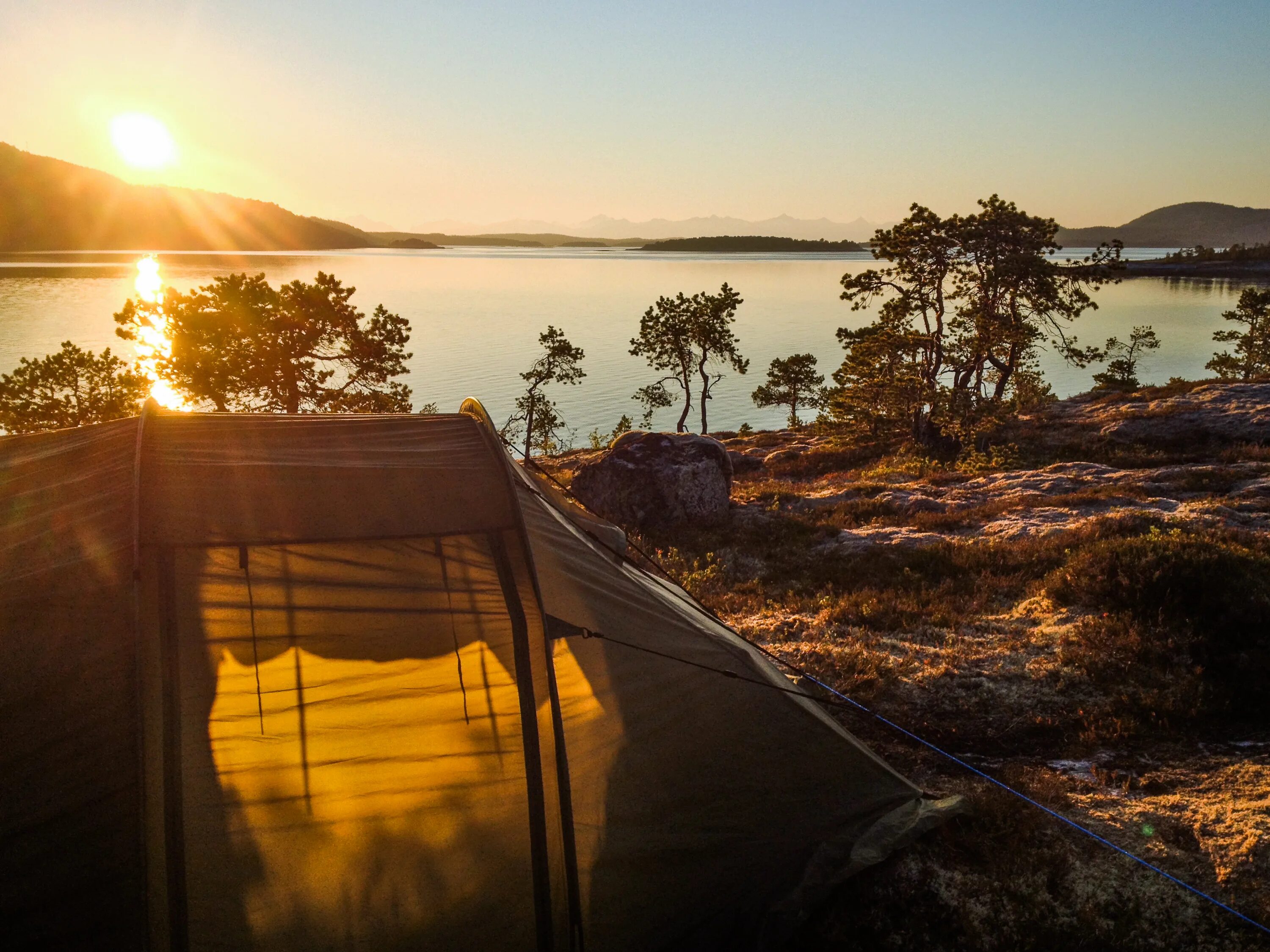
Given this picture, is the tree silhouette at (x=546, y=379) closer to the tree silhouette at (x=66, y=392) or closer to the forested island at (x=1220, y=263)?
the tree silhouette at (x=66, y=392)

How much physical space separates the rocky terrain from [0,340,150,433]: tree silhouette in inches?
989

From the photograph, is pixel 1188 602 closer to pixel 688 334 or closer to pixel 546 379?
pixel 546 379

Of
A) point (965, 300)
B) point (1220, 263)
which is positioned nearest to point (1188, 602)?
point (965, 300)

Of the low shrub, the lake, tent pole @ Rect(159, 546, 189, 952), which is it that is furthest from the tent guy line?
the lake

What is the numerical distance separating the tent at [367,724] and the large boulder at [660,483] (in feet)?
37.4

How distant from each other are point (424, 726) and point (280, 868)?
3.43 ft

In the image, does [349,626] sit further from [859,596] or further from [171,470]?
[859,596]

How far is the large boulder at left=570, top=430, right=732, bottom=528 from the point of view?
56.3 feet

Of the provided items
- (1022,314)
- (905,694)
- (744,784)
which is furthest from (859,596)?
(1022,314)

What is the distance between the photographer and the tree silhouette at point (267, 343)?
91.9 feet

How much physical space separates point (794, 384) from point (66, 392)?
51.4 meters

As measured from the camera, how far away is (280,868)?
159 inches

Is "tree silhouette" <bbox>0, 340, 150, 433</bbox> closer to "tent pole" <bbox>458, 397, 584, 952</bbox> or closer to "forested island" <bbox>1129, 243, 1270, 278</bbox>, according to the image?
"tent pole" <bbox>458, 397, 584, 952</bbox>

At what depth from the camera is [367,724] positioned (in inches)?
178
